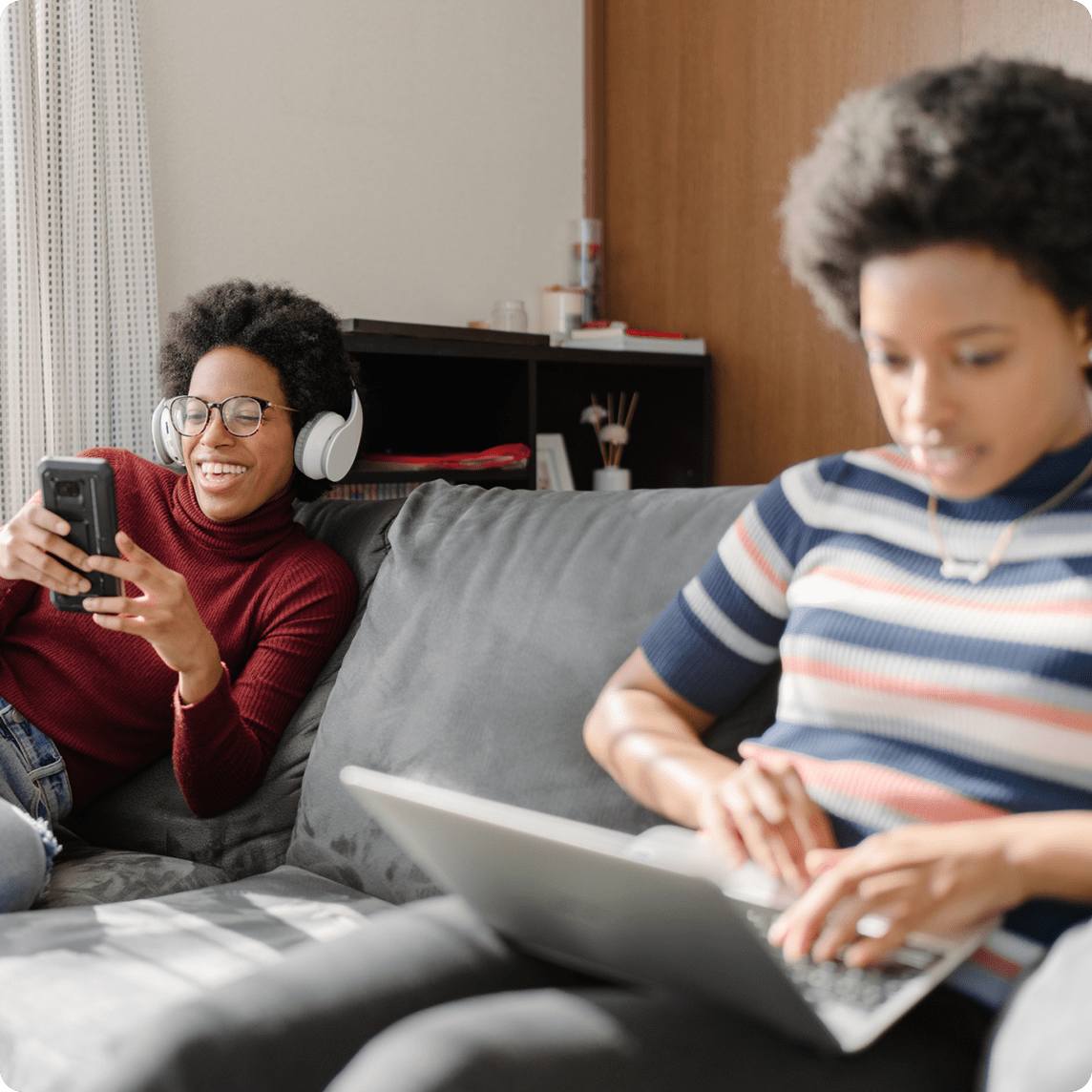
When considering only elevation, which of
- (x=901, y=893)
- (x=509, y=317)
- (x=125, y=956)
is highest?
(x=509, y=317)

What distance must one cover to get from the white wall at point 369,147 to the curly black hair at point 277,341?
0.69m

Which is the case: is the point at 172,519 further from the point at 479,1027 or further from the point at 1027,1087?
the point at 1027,1087

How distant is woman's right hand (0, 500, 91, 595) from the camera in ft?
4.25

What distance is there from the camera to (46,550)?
4.33 ft

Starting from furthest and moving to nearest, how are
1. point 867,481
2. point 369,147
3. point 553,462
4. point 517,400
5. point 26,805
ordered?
point 553,462, point 369,147, point 517,400, point 26,805, point 867,481

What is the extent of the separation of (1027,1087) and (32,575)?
117 centimetres

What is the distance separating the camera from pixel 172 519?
1.61m

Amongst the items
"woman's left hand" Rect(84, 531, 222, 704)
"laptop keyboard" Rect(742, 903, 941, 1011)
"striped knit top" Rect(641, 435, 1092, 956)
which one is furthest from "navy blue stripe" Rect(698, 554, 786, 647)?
"woman's left hand" Rect(84, 531, 222, 704)

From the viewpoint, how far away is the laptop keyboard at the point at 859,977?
0.67 m

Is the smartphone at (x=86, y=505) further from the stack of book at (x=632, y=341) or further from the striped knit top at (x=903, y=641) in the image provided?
the stack of book at (x=632, y=341)

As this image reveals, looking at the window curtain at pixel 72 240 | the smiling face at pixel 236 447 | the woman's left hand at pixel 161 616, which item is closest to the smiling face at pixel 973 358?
the woman's left hand at pixel 161 616

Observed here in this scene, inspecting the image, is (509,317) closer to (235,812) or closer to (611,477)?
(611,477)

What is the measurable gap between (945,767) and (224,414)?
3.66 feet

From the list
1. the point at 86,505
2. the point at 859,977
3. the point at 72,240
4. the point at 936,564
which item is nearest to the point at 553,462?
the point at 72,240
